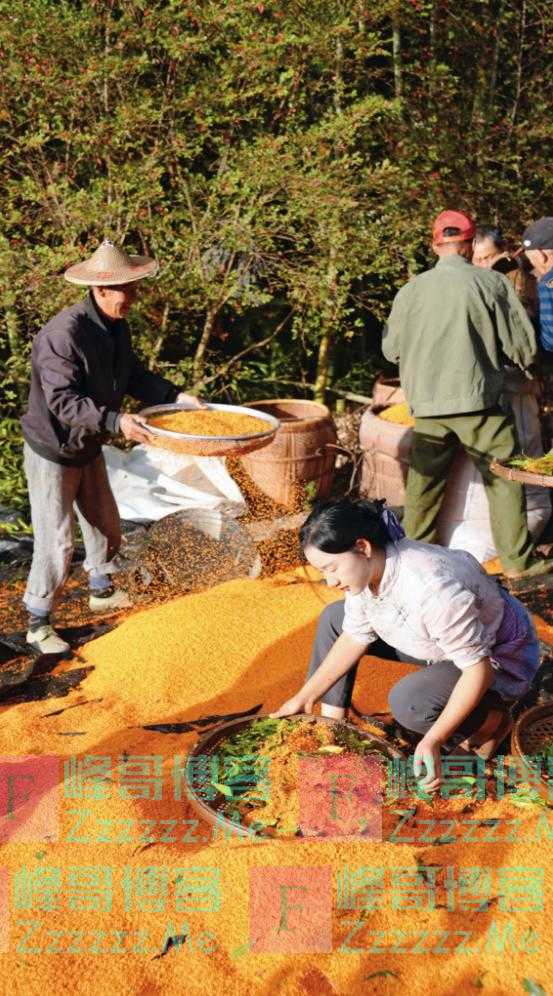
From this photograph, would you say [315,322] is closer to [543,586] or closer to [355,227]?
[355,227]

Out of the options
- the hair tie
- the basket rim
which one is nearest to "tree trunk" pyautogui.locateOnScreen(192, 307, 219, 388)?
the basket rim

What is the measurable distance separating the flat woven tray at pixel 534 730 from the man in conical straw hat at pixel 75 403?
6.20 ft

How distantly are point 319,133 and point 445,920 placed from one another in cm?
537

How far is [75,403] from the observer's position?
427cm

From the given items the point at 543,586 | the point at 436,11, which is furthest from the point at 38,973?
the point at 436,11

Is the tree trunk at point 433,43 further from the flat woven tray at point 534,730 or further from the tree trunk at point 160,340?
the flat woven tray at point 534,730

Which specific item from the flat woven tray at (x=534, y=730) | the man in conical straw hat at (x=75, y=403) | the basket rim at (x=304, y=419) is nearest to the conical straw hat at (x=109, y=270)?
the man in conical straw hat at (x=75, y=403)

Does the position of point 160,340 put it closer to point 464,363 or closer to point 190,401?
point 190,401

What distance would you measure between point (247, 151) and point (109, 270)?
2621 millimetres

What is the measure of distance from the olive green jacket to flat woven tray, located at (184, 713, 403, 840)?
2.47 meters

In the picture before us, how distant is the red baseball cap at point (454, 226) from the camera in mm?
5273

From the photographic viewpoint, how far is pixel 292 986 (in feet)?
8.38

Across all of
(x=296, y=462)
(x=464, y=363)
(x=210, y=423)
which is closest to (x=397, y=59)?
(x=464, y=363)

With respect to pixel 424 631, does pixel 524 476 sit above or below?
above
